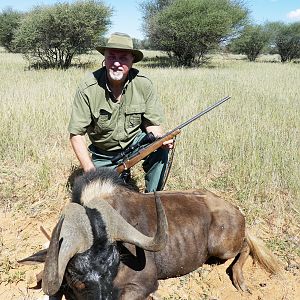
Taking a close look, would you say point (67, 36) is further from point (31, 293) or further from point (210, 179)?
point (31, 293)

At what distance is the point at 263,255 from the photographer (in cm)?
376

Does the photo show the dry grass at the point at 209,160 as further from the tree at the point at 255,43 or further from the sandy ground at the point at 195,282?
the tree at the point at 255,43

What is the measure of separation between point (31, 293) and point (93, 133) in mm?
1982

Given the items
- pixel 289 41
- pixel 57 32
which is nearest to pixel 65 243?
pixel 57 32

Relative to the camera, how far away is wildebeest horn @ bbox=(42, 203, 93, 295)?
6.74 feet

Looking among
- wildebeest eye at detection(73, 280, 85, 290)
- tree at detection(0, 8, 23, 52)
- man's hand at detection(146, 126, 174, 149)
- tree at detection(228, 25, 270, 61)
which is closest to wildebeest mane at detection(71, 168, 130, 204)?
wildebeest eye at detection(73, 280, 85, 290)

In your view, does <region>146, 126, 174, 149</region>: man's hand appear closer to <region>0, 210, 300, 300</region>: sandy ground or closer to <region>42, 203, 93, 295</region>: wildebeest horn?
<region>0, 210, 300, 300</region>: sandy ground

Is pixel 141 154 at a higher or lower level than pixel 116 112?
lower

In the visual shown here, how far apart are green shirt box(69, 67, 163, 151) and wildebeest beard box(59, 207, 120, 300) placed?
210 cm

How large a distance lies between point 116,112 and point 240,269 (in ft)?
7.38

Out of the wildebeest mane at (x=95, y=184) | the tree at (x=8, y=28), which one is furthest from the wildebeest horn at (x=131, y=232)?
the tree at (x=8, y=28)

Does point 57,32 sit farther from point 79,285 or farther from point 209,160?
point 79,285

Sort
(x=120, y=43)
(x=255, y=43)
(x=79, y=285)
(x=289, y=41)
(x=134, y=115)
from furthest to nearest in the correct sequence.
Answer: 1. (x=289, y=41)
2. (x=255, y=43)
3. (x=134, y=115)
4. (x=120, y=43)
5. (x=79, y=285)

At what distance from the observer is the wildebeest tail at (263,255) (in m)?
3.73
